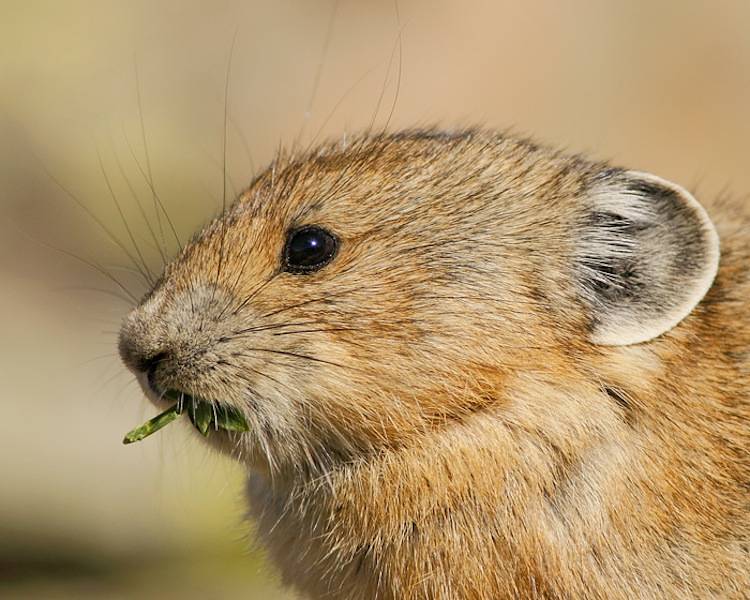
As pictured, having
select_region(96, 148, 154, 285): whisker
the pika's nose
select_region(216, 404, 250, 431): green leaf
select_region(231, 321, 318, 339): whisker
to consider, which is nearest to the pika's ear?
select_region(231, 321, 318, 339): whisker

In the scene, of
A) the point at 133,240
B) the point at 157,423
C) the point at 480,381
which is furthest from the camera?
the point at 133,240

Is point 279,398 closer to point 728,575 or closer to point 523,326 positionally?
point 523,326

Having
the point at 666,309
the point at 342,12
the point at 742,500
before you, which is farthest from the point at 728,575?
the point at 342,12

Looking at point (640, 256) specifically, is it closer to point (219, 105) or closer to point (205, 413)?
point (205, 413)

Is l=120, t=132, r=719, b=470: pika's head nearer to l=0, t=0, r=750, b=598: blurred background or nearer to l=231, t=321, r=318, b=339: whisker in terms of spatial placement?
l=231, t=321, r=318, b=339: whisker

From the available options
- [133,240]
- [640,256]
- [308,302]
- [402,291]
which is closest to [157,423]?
[308,302]

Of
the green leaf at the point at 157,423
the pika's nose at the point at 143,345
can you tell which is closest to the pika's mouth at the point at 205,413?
the green leaf at the point at 157,423
